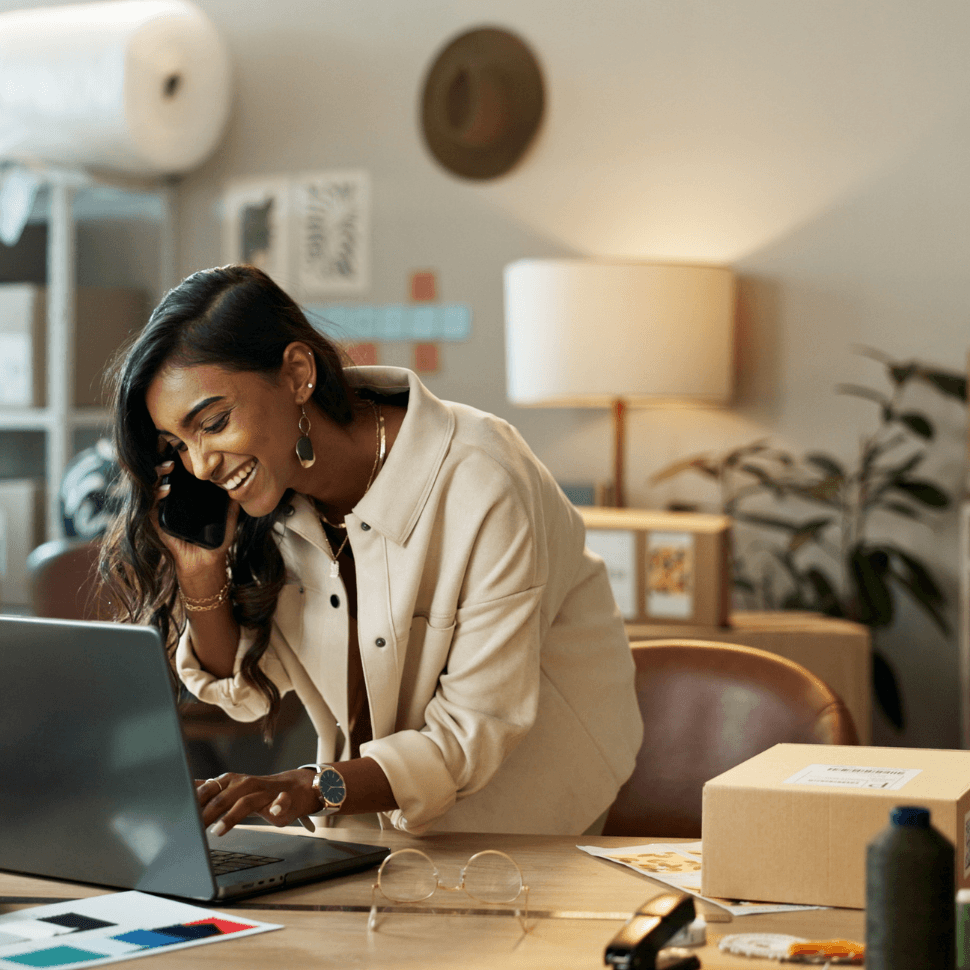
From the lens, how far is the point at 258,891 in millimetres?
1175

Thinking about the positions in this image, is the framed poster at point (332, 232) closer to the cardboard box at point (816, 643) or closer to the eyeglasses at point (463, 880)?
the cardboard box at point (816, 643)

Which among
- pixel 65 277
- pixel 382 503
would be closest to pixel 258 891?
pixel 382 503

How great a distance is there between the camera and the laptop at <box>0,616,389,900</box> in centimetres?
109

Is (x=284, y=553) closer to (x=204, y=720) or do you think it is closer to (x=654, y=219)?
(x=204, y=720)

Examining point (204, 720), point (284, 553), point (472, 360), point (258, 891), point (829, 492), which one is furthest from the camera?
point (472, 360)

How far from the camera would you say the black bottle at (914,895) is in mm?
833

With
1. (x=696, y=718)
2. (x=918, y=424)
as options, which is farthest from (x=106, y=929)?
(x=918, y=424)

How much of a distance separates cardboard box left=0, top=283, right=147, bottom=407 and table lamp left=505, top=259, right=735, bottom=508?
1.37m

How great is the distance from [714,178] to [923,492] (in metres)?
0.99

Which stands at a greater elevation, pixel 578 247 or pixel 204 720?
pixel 578 247

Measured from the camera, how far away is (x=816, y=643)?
2.92 m

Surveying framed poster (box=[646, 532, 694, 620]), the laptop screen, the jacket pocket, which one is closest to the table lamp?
framed poster (box=[646, 532, 694, 620])

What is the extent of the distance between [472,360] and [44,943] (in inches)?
113

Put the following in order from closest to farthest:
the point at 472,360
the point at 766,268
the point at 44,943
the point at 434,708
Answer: the point at 44,943
the point at 434,708
the point at 766,268
the point at 472,360
